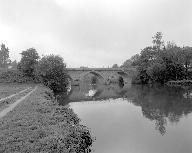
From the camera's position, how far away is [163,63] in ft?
323

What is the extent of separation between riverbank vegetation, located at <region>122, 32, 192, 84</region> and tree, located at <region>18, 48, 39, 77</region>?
38915 millimetres

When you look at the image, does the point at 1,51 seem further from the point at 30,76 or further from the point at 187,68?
the point at 187,68

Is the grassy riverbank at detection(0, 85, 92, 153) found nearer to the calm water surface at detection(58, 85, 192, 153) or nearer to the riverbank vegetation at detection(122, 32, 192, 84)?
the calm water surface at detection(58, 85, 192, 153)

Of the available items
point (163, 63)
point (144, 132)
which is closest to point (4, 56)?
point (163, 63)

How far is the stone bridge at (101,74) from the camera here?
323 feet

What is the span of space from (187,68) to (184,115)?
78.0 m

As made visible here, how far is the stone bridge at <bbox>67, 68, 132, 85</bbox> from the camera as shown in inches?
3880

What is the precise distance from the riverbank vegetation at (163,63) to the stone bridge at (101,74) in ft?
22.1

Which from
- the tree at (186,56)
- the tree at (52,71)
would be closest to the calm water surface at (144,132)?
the tree at (52,71)

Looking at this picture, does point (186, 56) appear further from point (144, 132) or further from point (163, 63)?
point (144, 132)

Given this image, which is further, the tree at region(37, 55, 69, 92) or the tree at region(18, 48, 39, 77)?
the tree at region(18, 48, 39, 77)

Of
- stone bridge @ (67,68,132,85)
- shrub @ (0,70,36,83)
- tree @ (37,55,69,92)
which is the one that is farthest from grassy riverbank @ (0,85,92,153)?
stone bridge @ (67,68,132,85)

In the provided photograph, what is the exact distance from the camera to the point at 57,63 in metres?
64.4

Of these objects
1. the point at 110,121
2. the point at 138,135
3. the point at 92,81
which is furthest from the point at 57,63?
the point at 92,81
